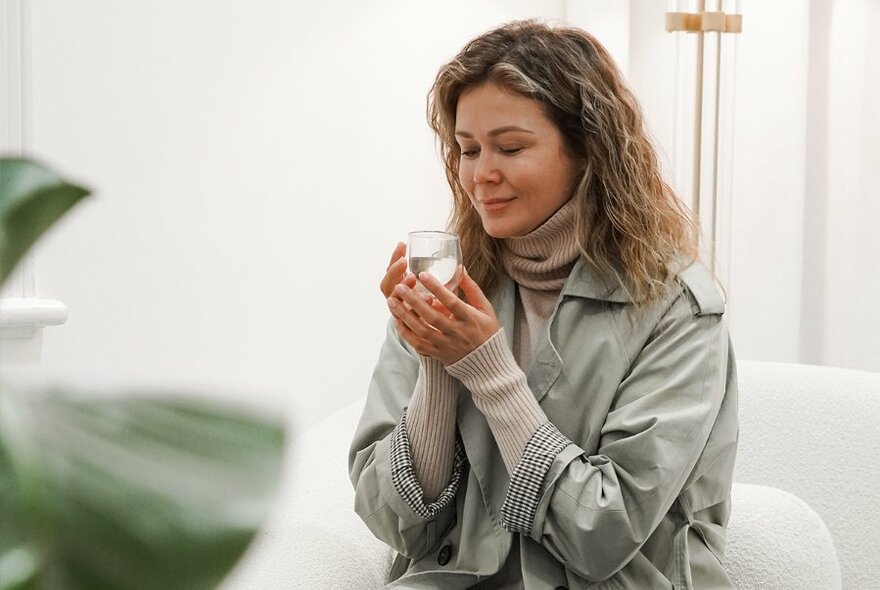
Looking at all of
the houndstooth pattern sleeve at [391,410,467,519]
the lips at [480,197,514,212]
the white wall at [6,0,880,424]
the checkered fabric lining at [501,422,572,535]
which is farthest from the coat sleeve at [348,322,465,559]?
the white wall at [6,0,880,424]

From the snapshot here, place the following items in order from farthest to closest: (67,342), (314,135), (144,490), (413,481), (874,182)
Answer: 1. (874,182)
2. (314,135)
3. (67,342)
4. (413,481)
5. (144,490)

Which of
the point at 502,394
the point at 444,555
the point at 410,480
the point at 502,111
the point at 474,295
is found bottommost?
the point at 444,555

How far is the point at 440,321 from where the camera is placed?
1364 millimetres

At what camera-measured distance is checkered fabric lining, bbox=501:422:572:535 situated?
133cm

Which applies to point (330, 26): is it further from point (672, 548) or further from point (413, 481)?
point (672, 548)


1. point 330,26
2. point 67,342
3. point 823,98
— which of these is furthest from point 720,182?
point 67,342

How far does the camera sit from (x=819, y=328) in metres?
2.75

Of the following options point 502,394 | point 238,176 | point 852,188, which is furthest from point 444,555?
point 852,188

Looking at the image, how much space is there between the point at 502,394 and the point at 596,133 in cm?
36

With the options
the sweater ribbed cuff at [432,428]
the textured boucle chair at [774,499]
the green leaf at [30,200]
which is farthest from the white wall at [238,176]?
the green leaf at [30,200]

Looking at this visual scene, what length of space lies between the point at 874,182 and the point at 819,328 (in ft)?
1.24

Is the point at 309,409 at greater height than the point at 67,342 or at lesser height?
lesser

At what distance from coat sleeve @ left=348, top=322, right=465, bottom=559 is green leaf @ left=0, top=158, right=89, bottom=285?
4.26ft

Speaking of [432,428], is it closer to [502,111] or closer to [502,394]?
[502,394]
